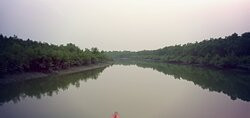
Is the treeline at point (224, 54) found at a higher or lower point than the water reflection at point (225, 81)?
higher

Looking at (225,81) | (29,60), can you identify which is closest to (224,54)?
(225,81)

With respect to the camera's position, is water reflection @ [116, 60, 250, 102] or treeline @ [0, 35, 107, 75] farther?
treeline @ [0, 35, 107, 75]

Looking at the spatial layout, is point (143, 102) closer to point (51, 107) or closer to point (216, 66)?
point (51, 107)

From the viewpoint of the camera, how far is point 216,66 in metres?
58.1

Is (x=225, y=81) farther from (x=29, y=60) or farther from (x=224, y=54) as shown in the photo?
(x=224, y=54)

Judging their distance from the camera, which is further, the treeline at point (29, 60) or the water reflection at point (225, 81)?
the treeline at point (29, 60)

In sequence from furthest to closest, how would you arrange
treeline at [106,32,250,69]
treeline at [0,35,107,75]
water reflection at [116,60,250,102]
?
treeline at [106,32,250,69] < treeline at [0,35,107,75] < water reflection at [116,60,250,102]

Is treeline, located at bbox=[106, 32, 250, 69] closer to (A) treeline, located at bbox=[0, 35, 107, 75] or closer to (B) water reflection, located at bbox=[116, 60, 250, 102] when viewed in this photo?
(B) water reflection, located at bbox=[116, 60, 250, 102]

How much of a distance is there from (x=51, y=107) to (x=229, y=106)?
9.37m

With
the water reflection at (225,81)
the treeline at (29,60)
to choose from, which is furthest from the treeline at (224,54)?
the treeline at (29,60)

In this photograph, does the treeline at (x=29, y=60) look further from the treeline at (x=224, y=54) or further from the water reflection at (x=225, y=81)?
the treeline at (x=224, y=54)

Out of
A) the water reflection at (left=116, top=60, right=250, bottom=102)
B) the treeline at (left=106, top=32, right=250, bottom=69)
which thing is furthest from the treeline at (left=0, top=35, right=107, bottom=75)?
the treeline at (left=106, top=32, right=250, bottom=69)

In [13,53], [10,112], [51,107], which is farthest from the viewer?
[13,53]

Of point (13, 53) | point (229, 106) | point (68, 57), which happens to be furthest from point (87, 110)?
point (68, 57)
